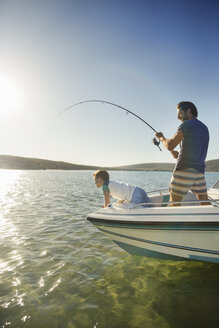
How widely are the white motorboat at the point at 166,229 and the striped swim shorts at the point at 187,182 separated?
0.28m

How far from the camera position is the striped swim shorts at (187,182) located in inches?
148

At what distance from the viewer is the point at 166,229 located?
11.7ft

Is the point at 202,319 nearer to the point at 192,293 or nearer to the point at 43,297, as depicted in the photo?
the point at 192,293

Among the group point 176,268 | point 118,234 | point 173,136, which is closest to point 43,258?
point 118,234

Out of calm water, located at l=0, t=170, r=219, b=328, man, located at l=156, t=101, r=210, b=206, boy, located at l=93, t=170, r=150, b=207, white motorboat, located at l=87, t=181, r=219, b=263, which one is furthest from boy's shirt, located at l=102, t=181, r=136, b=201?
calm water, located at l=0, t=170, r=219, b=328

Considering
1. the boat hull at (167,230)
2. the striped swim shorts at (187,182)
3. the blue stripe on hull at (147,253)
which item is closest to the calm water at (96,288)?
the blue stripe on hull at (147,253)

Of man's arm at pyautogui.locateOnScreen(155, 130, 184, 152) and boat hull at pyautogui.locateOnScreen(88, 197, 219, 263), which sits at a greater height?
man's arm at pyautogui.locateOnScreen(155, 130, 184, 152)

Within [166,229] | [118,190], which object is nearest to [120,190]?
[118,190]

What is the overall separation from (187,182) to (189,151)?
57cm

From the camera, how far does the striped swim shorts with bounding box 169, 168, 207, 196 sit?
148 inches

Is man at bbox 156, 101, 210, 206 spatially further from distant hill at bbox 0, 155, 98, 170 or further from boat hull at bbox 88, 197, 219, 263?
distant hill at bbox 0, 155, 98, 170

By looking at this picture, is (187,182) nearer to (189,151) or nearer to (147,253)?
(189,151)

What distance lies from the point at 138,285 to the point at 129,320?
95 centimetres

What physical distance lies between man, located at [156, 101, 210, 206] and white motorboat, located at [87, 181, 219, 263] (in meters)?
0.37
